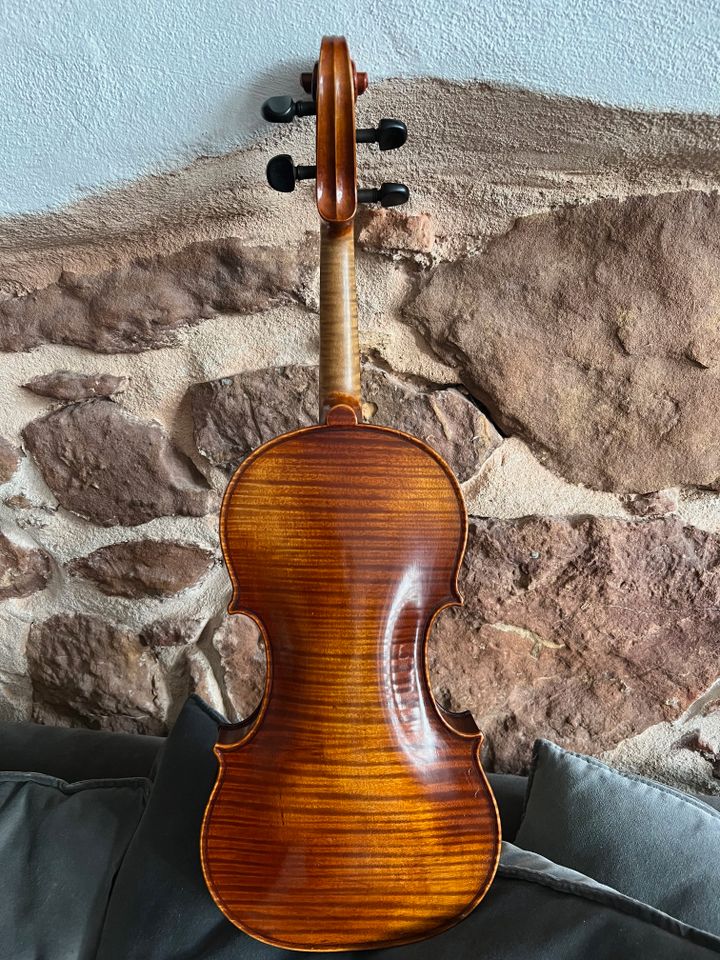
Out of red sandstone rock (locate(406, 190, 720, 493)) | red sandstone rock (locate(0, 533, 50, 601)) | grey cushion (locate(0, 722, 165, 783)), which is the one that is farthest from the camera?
red sandstone rock (locate(0, 533, 50, 601))

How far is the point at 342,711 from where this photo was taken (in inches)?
28.0

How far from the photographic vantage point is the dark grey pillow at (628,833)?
0.71 m

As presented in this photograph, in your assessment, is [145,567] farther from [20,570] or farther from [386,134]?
[386,134]

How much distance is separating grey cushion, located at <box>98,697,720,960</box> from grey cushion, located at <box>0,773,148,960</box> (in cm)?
4

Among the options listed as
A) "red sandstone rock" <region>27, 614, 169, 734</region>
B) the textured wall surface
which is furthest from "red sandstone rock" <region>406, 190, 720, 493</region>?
"red sandstone rock" <region>27, 614, 169, 734</region>

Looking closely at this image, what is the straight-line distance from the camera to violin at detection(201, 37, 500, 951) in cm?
71

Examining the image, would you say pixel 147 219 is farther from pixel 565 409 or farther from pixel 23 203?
pixel 565 409

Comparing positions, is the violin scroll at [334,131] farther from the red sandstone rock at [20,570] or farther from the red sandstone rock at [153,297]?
the red sandstone rock at [20,570]

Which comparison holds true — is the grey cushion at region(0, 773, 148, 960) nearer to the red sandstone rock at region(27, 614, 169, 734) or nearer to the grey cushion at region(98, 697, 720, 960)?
the grey cushion at region(98, 697, 720, 960)

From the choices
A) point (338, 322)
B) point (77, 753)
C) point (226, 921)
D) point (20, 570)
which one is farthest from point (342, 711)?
point (20, 570)

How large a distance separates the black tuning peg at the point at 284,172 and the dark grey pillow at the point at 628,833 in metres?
0.67

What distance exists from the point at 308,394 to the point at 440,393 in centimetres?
17

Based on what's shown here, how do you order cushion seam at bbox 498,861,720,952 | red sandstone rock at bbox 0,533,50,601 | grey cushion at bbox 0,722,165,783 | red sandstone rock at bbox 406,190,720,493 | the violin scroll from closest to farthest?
cushion seam at bbox 498,861,720,952 → the violin scroll → red sandstone rock at bbox 406,190,720,493 → grey cushion at bbox 0,722,165,783 → red sandstone rock at bbox 0,533,50,601

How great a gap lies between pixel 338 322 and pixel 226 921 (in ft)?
2.02
